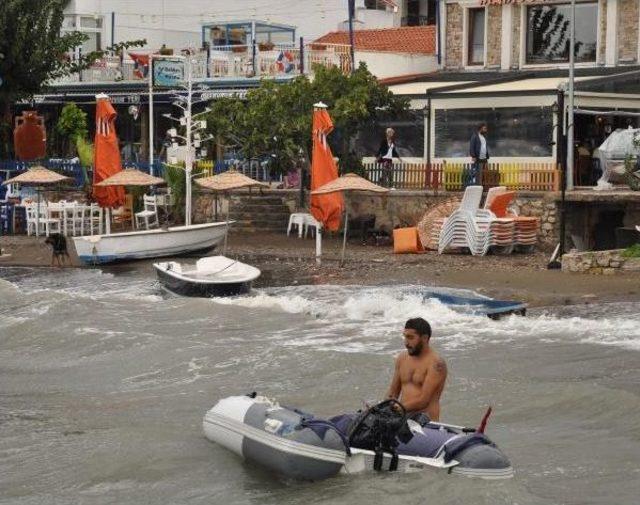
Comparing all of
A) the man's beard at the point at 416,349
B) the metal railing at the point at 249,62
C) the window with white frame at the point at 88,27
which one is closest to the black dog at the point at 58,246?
the metal railing at the point at 249,62

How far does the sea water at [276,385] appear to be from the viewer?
12.6m

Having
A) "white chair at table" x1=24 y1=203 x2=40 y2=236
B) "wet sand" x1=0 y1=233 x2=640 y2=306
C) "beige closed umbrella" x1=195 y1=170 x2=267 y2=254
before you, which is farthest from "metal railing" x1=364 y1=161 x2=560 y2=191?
"white chair at table" x1=24 y1=203 x2=40 y2=236

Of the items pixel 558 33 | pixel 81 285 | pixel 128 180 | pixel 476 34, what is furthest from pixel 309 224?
pixel 558 33

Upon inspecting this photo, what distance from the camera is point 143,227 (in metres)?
33.8

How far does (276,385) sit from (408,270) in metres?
9.22

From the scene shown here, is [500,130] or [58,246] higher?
[500,130]

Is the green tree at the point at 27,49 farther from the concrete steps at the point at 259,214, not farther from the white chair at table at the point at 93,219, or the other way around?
the concrete steps at the point at 259,214

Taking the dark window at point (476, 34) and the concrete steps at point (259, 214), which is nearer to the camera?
the concrete steps at point (259, 214)

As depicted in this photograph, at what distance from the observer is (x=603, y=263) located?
24.5 m

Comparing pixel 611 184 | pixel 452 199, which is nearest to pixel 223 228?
pixel 452 199

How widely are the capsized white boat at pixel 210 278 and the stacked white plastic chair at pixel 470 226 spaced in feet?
16.9

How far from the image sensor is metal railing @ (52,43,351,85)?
124ft

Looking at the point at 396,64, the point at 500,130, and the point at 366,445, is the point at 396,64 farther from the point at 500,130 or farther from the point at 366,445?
the point at 366,445

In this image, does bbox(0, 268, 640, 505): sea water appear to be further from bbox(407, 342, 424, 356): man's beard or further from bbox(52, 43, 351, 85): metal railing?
bbox(52, 43, 351, 85): metal railing
